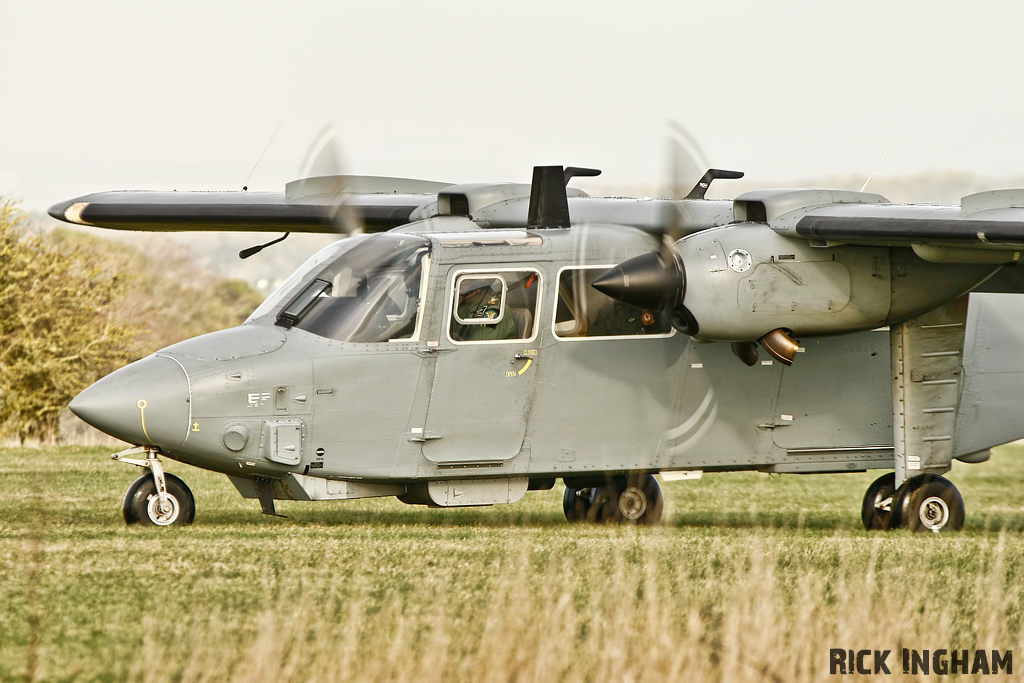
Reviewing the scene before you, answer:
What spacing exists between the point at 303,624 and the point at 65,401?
78.4 feet

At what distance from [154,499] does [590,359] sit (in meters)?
4.24

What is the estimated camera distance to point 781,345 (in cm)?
1166

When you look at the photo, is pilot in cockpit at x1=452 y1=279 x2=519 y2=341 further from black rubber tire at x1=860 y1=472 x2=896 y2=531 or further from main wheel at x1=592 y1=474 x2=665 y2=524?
black rubber tire at x1=860 y1=472 x2=896 y2=531

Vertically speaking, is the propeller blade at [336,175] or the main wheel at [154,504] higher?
the propeller blade at [336,175]

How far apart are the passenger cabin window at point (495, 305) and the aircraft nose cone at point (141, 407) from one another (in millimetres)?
2547

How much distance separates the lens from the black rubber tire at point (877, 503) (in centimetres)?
1262

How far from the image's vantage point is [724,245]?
11484 mm

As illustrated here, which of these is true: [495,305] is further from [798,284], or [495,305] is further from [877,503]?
[877,503]

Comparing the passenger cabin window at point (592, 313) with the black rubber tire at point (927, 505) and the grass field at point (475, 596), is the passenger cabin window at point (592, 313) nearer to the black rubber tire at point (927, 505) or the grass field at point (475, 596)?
the grass field at point (475, 596)

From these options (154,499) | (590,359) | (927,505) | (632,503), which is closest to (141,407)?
(154,499)

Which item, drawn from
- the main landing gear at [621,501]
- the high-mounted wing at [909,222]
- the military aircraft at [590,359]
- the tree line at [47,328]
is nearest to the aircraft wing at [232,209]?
the military aircraft at [590,359]

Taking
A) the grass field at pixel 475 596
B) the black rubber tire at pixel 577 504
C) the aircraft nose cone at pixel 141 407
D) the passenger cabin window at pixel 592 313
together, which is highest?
the passenger cabin window at pixel 592 313

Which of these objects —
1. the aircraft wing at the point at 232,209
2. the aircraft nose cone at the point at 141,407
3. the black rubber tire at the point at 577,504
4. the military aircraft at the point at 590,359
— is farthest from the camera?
the aircraft wing at the point at 232,209

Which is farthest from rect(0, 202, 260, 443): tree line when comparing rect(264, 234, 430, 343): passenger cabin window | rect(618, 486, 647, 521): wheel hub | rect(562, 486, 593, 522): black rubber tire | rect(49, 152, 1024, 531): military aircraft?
rect(618, 486, 647, 521): wheel hub
